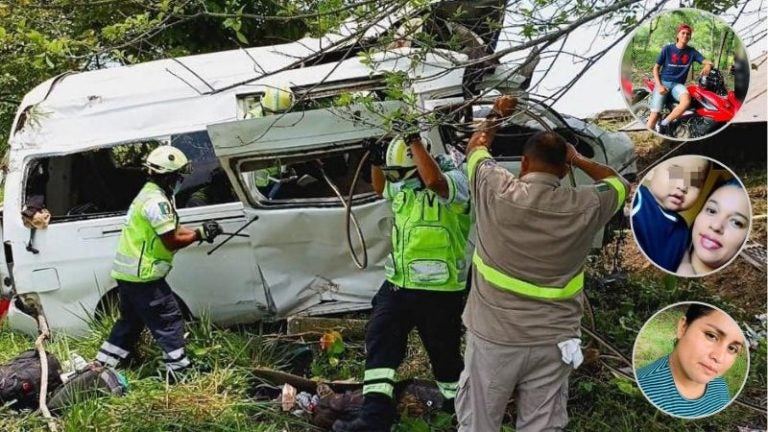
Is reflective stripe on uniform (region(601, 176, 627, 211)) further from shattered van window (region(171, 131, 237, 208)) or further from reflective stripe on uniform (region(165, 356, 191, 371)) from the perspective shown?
reflective stripe on uniform (region(165, 356, 191, 371))

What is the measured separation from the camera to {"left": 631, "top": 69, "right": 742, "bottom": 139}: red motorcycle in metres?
2.47

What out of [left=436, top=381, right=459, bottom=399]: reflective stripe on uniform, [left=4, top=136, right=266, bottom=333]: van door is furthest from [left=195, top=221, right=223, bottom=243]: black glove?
[left=436, top=381, right=459, bottom=399]: reflective stripe on uniform

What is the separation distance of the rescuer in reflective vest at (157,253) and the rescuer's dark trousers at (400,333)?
142cm

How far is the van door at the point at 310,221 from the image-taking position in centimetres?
449

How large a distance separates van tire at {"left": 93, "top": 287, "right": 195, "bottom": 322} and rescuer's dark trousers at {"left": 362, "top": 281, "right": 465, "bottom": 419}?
184 centimetres

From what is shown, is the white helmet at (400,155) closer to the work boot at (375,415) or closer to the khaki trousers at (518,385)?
the khaki trousers at (518,385)

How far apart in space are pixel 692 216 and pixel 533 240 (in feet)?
2.21

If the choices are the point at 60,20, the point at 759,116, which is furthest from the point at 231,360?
the point at 759,116

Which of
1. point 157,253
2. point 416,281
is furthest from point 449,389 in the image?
point 157,253

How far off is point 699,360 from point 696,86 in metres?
1.00

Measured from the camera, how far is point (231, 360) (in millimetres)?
Result: 4742

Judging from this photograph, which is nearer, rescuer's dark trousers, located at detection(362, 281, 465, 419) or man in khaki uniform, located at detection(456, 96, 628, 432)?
man in khaki uniform, located at detection(456, 96, 628, 432)

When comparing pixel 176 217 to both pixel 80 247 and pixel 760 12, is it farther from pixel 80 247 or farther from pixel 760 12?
pixel 760 12

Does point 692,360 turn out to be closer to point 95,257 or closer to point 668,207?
point 668,207
